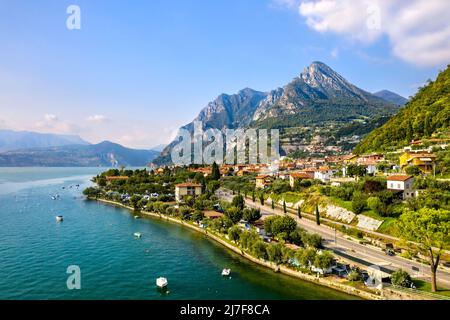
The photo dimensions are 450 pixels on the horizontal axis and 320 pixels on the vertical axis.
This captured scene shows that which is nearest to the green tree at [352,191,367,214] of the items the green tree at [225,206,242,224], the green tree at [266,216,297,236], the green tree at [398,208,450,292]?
the green tree at [266,216,297,236]

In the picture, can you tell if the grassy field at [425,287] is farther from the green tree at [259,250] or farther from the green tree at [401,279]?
the green tree at [259,250]

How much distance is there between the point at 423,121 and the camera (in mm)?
60438

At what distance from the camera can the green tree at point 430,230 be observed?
19969 mm

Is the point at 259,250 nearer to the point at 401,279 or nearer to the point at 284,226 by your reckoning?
the point at 284,226

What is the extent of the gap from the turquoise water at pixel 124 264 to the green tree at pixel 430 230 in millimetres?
5953

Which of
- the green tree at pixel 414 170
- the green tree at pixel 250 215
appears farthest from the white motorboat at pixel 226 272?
the green tree at pixel 414 170

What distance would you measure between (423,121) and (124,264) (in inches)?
2311

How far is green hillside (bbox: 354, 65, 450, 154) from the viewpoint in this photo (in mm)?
58125

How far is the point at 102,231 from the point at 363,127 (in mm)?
130990

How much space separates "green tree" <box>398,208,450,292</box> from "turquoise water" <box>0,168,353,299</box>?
5.95 metres

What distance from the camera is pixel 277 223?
33250mm

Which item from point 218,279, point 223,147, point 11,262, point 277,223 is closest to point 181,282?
point 218,279
